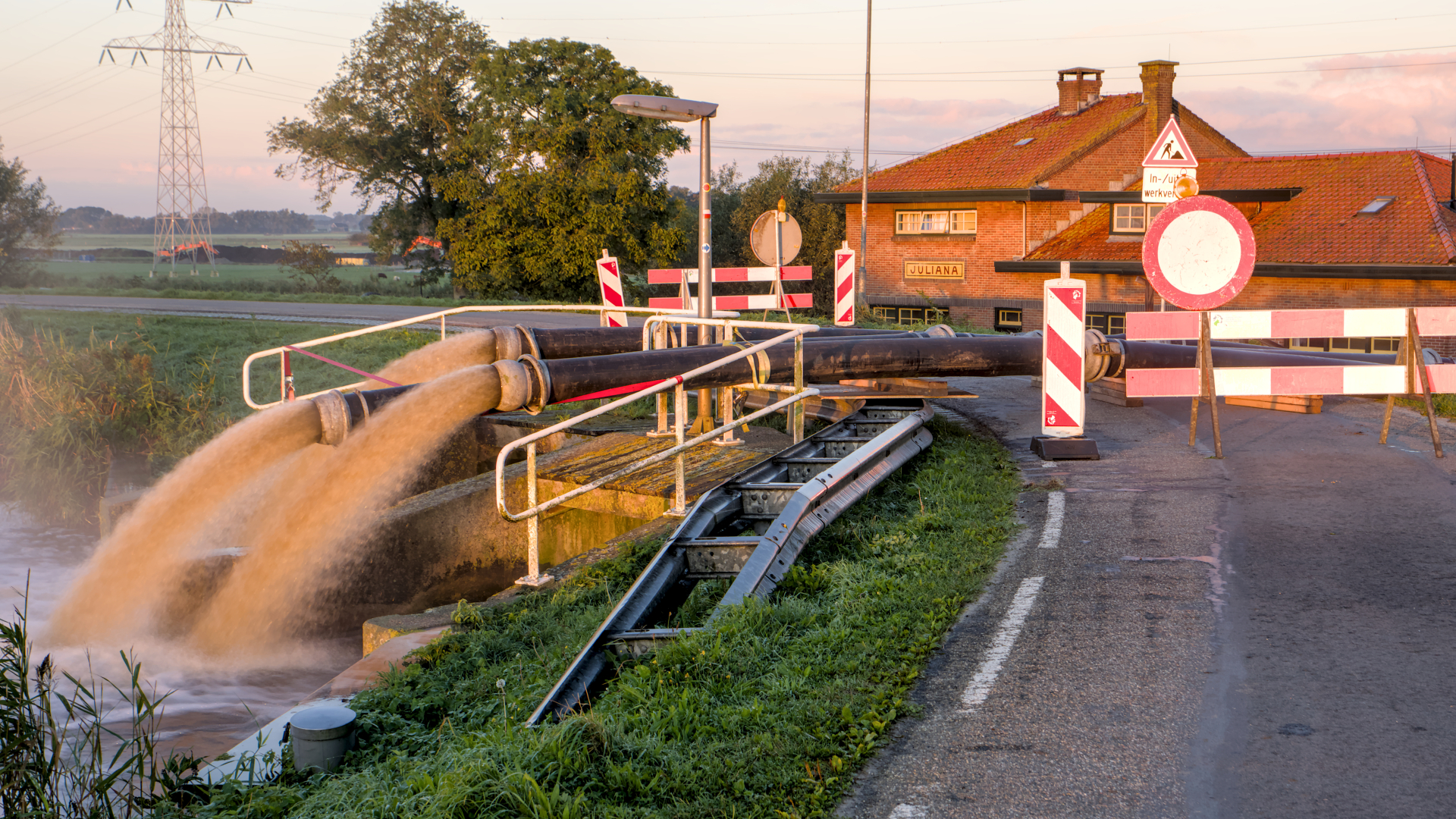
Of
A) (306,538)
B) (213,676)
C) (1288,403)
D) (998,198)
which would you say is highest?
(998,198)

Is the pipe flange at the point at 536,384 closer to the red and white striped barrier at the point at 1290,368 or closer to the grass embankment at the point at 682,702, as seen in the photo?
the grass embankment at the point at 682,702

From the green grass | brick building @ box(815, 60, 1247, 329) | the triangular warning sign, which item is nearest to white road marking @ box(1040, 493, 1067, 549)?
the triangular warning sign

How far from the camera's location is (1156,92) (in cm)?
3862

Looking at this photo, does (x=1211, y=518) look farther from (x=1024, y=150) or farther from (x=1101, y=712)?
(x=1024, y=150)

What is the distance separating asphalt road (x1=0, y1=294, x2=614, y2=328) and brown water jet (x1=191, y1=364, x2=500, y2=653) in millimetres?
13831

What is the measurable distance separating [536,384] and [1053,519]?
12.1 ft

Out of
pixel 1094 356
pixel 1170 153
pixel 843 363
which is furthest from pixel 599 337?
pixel 1170 153

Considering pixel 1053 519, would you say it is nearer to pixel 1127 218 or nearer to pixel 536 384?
pixel 536 384

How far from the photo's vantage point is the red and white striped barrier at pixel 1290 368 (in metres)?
9.16

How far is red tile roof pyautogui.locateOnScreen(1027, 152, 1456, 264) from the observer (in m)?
28.9

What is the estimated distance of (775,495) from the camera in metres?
6.90

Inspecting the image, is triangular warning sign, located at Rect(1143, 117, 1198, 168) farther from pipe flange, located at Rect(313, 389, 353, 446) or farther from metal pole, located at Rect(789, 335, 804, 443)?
Result: pipe flange, located at Rect(313, 389, 353, 446)

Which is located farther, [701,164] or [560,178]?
[560,178]

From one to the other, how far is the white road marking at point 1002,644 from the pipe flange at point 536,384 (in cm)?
363
